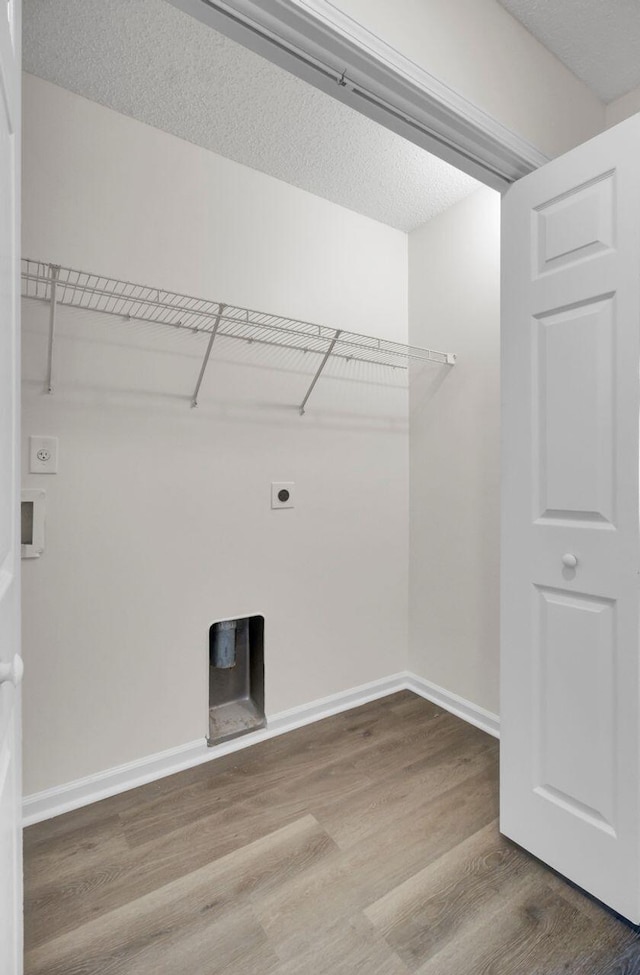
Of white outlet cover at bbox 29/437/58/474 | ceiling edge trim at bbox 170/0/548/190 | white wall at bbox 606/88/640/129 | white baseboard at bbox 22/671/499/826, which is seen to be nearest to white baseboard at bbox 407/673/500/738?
white baseboard at bbox 22/671/499/826

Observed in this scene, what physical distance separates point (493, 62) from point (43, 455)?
1.85 metres

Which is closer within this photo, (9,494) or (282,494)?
(9,494)

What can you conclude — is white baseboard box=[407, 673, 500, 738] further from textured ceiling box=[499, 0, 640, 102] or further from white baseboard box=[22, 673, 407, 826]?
textured ceiling box=[499, 0, 640, 102]

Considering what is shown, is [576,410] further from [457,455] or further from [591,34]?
[591,34]

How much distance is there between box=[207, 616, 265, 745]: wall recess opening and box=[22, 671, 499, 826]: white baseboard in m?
0.06

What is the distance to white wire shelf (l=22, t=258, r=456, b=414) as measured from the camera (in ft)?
5.16

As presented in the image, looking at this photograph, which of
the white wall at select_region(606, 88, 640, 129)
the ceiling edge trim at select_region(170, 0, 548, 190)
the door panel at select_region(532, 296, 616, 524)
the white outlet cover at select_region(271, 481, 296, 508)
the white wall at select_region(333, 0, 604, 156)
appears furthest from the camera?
the white outlet cover at select_region(271, 481, 296, 508)

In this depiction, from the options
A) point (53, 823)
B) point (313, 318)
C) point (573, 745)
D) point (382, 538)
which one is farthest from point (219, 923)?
point (313, 318)

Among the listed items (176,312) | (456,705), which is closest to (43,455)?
(176,312)

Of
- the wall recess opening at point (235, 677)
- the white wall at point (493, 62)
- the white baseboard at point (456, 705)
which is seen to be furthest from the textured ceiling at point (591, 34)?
the white baseboard at point (456, 705)

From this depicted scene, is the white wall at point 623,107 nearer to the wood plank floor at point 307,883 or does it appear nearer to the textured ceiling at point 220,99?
the textured ceiling at point 220,99

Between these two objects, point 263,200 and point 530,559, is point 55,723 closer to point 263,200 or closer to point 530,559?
point 530,559

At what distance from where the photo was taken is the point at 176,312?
1.89 metres

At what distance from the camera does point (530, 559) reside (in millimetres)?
1430
